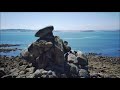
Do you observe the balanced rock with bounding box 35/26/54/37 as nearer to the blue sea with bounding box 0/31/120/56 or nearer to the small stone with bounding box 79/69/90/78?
the blue sea with bounding box 0/31/120/56

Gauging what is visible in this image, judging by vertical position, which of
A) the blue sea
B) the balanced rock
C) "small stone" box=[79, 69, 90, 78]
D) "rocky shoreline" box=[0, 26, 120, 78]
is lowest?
"small stone" box=[79, 69, 90, 78]

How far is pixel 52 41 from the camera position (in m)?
4.38

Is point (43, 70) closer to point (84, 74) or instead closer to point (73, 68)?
point (73, 68)

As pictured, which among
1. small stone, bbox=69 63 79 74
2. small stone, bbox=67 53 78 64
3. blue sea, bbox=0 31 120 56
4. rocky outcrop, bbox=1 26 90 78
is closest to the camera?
blue sea, bbox=0 31 120 56

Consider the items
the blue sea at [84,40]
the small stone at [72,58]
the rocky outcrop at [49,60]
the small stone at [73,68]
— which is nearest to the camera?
the blue sea at [84,40]

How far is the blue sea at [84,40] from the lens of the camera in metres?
3.87

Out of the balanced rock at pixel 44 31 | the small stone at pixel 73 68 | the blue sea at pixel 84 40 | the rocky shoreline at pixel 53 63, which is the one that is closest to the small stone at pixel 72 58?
the rocky shoreline at pixel 53 63

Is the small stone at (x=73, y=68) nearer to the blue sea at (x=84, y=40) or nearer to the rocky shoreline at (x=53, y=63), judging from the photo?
the rocky shoreline at (x=53, y=63)

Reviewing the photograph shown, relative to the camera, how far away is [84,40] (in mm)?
4004

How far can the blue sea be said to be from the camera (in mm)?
3869

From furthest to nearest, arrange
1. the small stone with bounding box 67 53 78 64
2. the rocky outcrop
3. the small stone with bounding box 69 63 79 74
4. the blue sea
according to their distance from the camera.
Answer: the small stone with bounding box 67 53 78 64, the small stone with bounding box 69 63 79 74, the rocky outcrop, the blue sea

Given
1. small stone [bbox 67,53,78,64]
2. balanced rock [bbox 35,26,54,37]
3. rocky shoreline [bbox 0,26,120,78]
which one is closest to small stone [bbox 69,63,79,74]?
rocky shoreline [bbox 0,26,120,78]

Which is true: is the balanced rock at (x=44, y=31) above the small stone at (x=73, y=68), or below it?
above

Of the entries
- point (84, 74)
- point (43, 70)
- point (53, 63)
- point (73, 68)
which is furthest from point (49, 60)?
point (84, 74)
